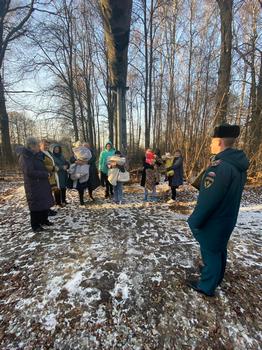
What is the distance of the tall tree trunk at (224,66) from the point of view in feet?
28.8

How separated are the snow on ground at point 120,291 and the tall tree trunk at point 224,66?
601 cm

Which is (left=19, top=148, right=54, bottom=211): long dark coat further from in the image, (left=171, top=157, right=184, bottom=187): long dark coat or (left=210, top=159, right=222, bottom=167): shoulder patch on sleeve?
(left=171, top=157, right=184, bottom=187): long dark coat

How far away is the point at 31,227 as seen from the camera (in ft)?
14.8

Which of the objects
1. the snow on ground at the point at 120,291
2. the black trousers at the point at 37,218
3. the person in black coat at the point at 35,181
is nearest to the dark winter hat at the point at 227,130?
the snow on ground at the point at 120,291

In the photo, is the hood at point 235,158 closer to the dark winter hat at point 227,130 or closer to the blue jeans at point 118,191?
the dark winter hat at point 227,130

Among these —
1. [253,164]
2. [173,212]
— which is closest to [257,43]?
[253,164]

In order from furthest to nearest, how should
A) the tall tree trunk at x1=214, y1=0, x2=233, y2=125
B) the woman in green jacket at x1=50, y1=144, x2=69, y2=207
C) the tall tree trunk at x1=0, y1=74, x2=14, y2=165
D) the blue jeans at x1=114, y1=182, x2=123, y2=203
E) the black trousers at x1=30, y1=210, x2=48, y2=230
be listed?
the tall tree trunk at x1=0, y1=74, x2=14, y2=165 < the tall tree trunk at x1=214, y1=0, x2=233, y2=125 < the blue jeans at x1=114, y1=182, x2=123, y2=203 < the woman in green jacket at x1=50, y1=144, x2=69, y2=207 < the black trousers at x1=30, y1=210, x2=48, y2=230

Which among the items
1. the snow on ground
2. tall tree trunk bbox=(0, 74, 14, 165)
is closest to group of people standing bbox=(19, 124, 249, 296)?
the snow on ground

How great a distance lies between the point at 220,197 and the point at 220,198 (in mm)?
12

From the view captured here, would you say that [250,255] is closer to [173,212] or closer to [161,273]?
[161,273]

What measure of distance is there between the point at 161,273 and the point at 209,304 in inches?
28.9

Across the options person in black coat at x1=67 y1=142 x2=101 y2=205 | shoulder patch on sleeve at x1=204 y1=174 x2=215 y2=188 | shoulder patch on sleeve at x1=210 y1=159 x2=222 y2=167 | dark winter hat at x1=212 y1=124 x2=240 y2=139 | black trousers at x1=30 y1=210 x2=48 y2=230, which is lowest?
black trousers at x1=30 y1=210 x2=48 y2=230

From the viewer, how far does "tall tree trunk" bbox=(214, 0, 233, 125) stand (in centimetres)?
877

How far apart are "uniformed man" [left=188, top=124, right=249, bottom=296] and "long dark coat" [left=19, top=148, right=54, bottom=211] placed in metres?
2.98
